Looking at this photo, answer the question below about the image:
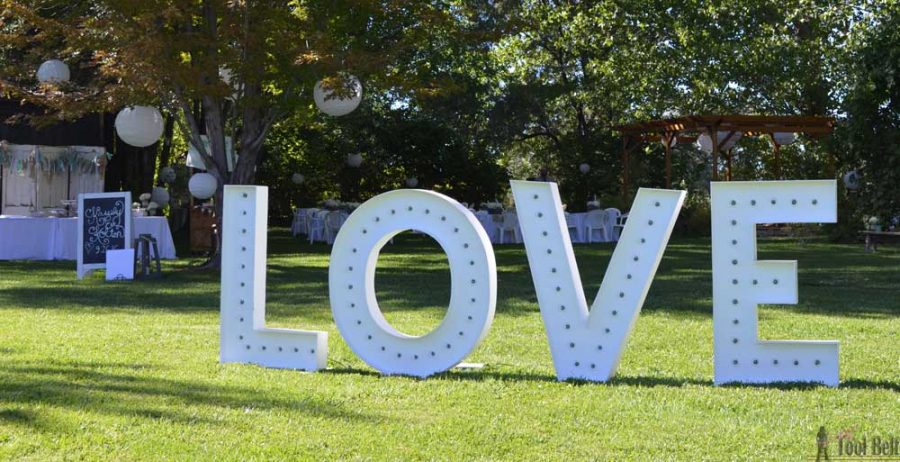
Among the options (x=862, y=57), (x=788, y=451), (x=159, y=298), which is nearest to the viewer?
(x=788, y=451)

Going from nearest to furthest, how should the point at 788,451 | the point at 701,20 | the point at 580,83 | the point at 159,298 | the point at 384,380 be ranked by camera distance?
Result: the point at 788,451 → the point at 384,380 → the point at 159,298 → the point at 701,20 → the point at 580,83

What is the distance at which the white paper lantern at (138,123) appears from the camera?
14.2 metres

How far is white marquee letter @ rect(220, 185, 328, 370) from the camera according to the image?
6.55 meters

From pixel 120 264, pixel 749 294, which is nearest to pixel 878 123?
pixel 120 264

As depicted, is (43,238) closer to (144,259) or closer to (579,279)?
(144,259)

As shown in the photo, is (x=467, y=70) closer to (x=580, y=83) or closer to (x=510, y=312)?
(x=580, y=83)

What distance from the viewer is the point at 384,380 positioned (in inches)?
241

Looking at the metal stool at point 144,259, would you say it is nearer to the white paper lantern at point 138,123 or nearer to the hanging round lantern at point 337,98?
the white paper lantern at point 138,123

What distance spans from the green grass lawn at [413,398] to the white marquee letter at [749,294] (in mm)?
145

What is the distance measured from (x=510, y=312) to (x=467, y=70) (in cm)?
1759

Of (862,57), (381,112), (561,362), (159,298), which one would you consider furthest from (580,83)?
(561,362)

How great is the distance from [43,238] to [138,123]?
12.3 ft

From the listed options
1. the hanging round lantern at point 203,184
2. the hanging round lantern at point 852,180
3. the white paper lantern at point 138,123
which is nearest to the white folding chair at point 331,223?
the hanging round lantern at point 203,184

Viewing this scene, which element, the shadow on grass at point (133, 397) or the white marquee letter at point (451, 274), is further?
the white marquee letter at point (451, 274)
